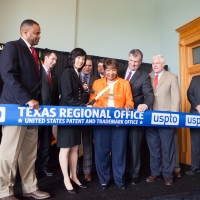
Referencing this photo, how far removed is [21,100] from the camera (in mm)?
1646

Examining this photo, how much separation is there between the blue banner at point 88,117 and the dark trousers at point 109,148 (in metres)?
0.13

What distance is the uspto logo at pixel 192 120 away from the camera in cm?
237

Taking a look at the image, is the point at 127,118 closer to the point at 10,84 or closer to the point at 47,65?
the point at 10,84

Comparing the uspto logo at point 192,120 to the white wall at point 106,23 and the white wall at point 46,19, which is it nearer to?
the white wall at point 106,23

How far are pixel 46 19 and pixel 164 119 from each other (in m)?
2.98

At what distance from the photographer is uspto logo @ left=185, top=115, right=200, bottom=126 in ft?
7.79

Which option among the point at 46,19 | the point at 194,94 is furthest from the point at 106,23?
the point at 194,94

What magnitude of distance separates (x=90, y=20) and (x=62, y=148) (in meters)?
3.21

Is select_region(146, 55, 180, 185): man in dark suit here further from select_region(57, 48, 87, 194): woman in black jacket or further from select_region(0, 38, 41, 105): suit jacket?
select_region(0, 38, 41, 105): suit jacket

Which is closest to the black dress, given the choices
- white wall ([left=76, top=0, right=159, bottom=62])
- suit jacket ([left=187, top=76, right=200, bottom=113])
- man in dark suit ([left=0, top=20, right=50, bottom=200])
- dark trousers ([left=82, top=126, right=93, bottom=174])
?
man in dark suit ([left=0, top=20, right=50, bottom=200])

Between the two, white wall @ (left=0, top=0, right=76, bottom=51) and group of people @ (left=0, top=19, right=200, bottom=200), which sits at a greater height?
white wall @ (left=0, top=0, right=76, bottom=51)

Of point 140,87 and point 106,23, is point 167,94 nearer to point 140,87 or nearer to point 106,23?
point 140,87

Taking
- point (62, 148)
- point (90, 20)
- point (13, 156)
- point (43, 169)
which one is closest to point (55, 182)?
point (43, 169)

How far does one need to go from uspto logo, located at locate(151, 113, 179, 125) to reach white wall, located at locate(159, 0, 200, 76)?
2179mm
